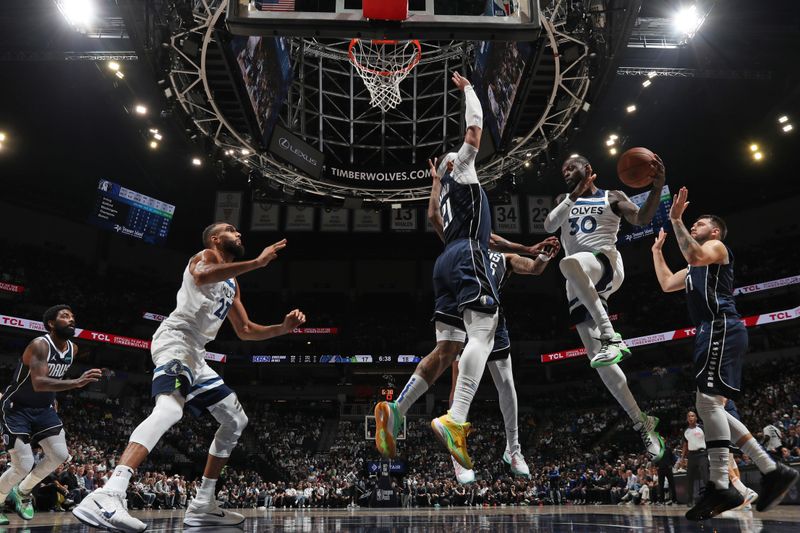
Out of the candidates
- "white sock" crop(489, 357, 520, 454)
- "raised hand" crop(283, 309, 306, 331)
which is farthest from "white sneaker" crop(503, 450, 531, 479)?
"raised hand" crop(283, 309, 306, 331)

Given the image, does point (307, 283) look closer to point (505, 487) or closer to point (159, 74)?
point (505, 487)

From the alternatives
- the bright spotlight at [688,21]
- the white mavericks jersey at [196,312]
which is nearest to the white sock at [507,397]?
the white mavericks jersey at [196,312]

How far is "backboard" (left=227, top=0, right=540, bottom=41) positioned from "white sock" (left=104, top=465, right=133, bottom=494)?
471cm

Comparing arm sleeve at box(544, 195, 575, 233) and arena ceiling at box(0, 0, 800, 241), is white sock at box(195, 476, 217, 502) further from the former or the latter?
arena ceiling at box(0, 0, 800, 241)

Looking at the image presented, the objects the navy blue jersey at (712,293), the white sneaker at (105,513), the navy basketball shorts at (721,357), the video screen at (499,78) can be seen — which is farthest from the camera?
the video screen at (499,78)

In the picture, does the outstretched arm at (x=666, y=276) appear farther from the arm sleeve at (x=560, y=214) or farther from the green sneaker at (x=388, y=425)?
the green sneaker at (x=388, y=425)

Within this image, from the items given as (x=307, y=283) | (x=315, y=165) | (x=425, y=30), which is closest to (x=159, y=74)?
(x=315, y=165)

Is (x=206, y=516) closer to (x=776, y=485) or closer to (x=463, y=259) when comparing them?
(x=463, y=259)

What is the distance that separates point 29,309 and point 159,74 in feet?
60.5

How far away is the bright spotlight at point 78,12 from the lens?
13227mm

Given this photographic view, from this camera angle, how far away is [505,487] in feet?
63.8

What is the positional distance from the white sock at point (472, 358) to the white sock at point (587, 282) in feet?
4.17

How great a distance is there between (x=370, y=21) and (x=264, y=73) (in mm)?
8039

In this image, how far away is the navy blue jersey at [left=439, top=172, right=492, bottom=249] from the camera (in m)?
4.08
